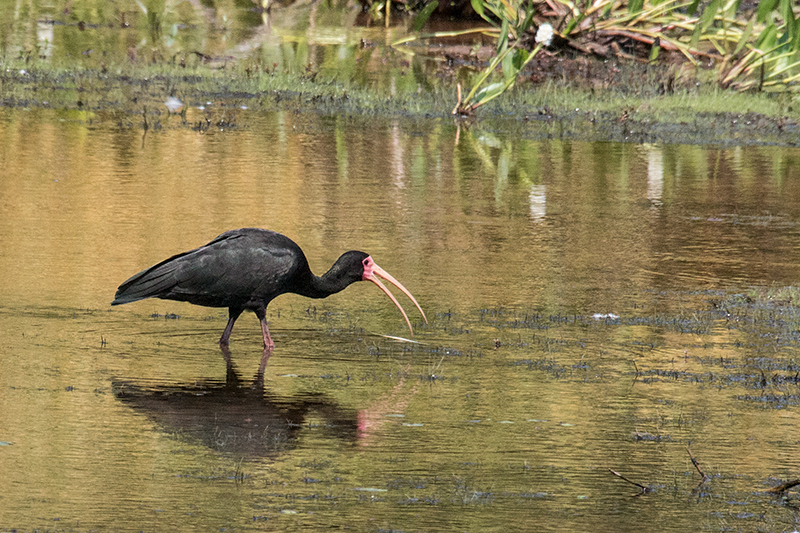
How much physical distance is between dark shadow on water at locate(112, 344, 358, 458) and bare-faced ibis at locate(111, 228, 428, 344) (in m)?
0.85

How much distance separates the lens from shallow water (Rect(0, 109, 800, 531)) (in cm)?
629

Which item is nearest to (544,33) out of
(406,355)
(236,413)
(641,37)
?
(641,37)

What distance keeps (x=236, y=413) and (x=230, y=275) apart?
159cm

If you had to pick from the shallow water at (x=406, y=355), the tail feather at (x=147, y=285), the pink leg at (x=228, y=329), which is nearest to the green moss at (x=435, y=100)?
the shallow water at (x=406, y=355)

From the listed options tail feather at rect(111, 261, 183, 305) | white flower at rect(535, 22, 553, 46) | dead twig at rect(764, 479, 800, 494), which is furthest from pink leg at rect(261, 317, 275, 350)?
white flower at rect(535, 22, 553, 46)

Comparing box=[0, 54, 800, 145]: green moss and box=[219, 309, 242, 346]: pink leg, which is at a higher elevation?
box=[0, 54, 800, 145]: green moss

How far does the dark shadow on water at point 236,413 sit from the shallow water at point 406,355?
0.02 m

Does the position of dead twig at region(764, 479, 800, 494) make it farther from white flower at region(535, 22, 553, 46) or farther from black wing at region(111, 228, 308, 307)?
white flower at region(535, 22, 553, 46)

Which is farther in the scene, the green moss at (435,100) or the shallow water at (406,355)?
the green moss at (435,100)

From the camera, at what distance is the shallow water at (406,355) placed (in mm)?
6289

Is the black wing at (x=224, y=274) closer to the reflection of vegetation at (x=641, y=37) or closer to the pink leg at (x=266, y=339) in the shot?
the pink leg at (x=266, y=339)

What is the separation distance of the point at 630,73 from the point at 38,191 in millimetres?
12869

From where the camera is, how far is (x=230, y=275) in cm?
894

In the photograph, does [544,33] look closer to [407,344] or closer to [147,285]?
[407,344]
